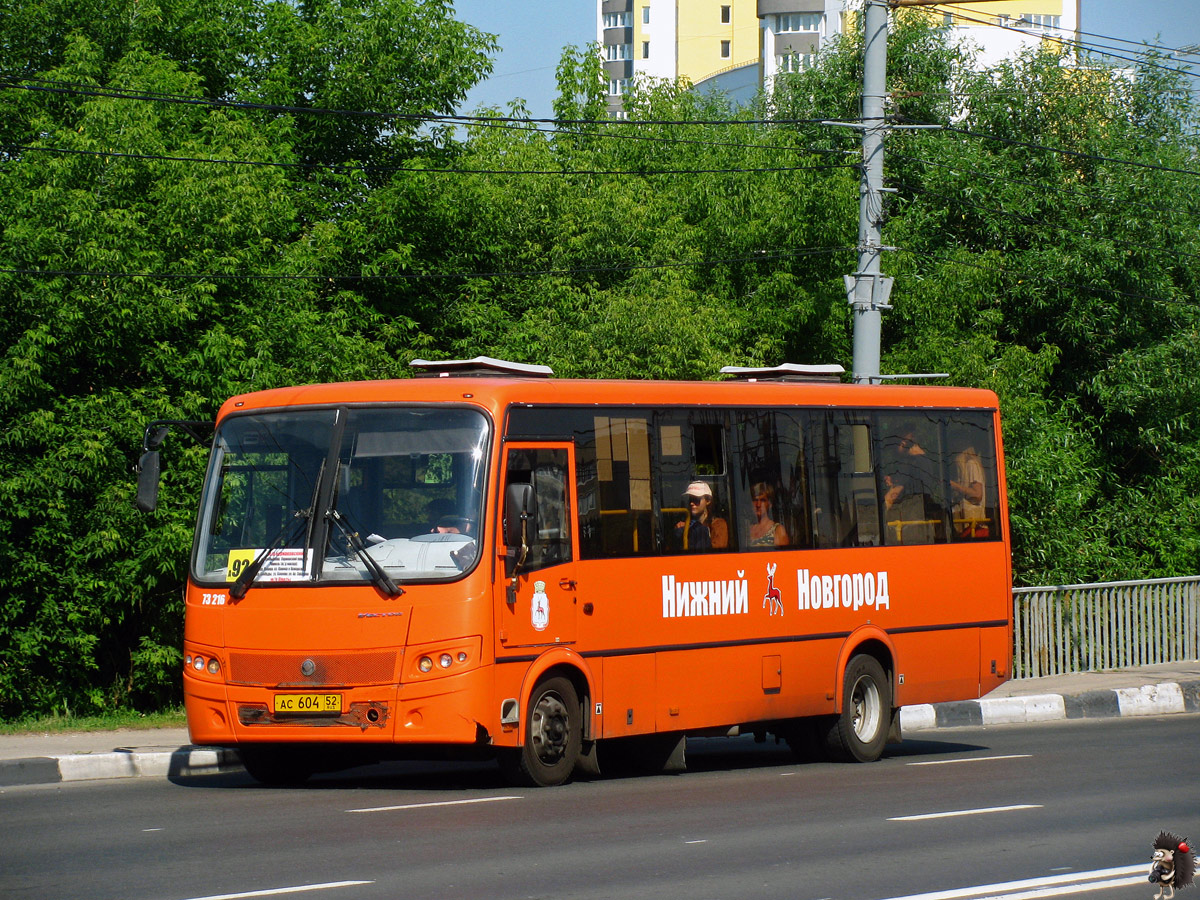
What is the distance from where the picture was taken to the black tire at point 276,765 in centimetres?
1223

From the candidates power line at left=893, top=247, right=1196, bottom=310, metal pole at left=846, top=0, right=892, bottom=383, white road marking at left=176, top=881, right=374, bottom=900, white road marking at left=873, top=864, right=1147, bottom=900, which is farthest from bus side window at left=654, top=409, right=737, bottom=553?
power line at left=893, top=247, right=1196, bottom=310

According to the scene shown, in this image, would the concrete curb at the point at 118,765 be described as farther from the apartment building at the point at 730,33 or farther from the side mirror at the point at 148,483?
the apartment building at the point at 730,33

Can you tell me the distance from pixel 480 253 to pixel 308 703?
18878 millimetres

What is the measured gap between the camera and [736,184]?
31.9 m

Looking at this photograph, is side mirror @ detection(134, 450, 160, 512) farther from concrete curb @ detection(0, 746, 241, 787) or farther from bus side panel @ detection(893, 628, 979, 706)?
bus side panel @ detection(893, 628, 979, 706)

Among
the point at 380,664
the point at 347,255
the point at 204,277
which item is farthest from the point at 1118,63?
the point at 380,664

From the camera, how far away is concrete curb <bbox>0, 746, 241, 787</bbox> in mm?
12150

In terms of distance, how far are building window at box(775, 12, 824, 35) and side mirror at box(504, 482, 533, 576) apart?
259 ft

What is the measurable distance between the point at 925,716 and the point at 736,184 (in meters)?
15.8

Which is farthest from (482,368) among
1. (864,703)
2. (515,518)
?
(864,703)

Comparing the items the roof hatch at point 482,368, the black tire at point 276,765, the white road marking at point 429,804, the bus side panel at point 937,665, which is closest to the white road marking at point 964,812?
the white road marking at point 429,804

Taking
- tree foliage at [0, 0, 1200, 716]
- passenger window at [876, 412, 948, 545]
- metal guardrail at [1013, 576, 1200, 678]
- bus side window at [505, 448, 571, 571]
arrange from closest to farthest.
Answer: bus side window at [505, 448, 571, 571], passenger window at [876, 412, 948, 545], tree foliage at [0, 0, 1200, 716], metal guardrail at [1013, 576, 1200, 678]

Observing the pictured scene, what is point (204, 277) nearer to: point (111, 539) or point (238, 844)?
point (111, 539)

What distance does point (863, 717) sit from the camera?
47.6 feet
